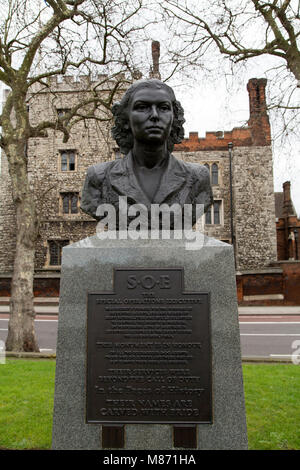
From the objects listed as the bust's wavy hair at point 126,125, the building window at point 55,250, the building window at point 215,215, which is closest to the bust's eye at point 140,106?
the bust's wavy hair at point 126,125

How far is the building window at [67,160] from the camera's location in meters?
31.8

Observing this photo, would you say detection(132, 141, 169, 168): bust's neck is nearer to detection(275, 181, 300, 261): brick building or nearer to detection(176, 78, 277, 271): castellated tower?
detection(176, 78, 277, 271): castellated tower

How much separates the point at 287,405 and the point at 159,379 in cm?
304

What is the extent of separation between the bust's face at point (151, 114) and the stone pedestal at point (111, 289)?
3.26 feet

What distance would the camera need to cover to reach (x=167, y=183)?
421cm

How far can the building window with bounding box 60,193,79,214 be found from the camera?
103ft

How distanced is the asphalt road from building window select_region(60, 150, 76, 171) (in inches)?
605

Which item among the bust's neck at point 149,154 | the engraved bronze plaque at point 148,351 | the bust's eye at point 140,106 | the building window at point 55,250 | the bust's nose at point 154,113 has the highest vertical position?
the building window at point 55,250

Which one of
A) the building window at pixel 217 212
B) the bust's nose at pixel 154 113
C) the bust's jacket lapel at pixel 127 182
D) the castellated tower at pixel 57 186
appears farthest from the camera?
the building window at pixel 217 212

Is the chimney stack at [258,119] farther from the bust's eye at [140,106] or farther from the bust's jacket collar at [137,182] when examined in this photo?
the bust's eye at [140,106]

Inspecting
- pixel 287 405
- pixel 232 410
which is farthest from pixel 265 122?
pixel 232 410

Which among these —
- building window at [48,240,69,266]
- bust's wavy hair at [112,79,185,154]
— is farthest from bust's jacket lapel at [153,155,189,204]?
building window at [48,240,69,266]
